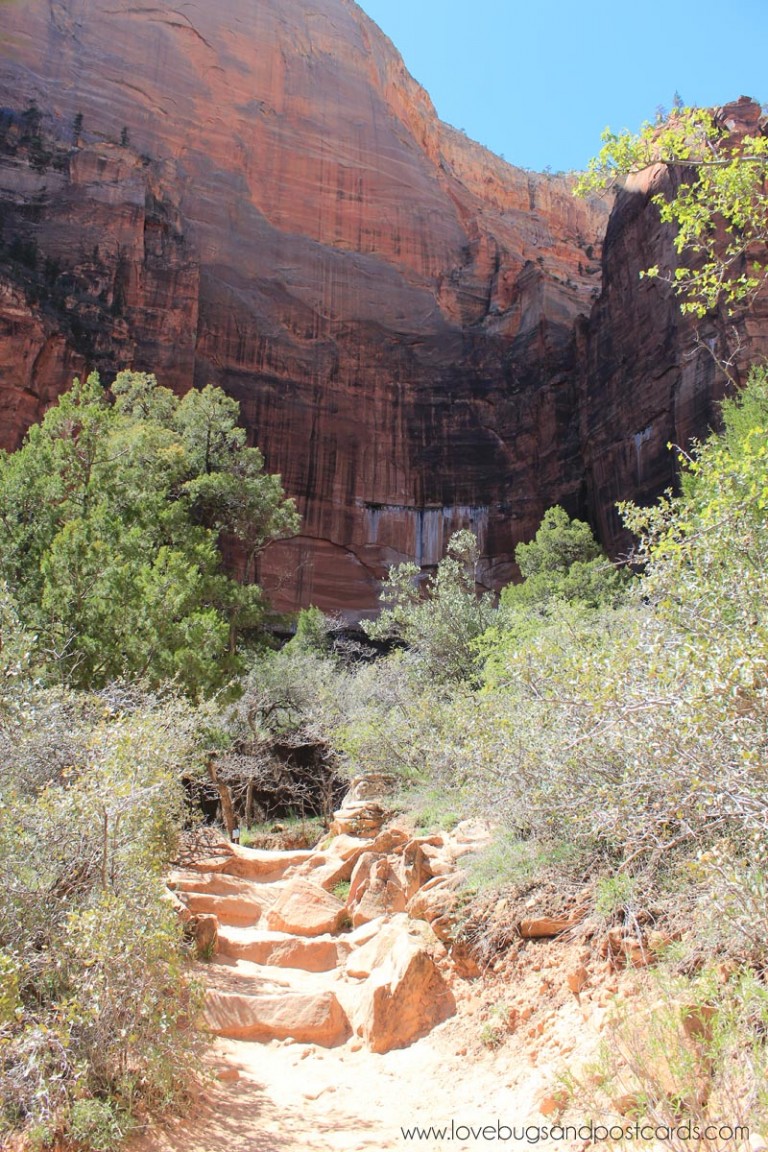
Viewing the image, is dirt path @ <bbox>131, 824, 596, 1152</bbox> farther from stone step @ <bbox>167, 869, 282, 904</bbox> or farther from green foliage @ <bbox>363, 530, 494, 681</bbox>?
green foliage @ <bbox>363, 530, 494, 681</bbox>

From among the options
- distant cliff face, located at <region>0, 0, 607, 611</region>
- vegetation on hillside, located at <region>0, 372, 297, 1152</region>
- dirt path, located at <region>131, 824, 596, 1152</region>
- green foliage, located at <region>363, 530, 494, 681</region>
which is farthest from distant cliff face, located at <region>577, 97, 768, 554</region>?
dirt path, located at <region>131, 824, 596, 1152</region>

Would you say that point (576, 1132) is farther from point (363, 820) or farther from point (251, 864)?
point (251, 864)

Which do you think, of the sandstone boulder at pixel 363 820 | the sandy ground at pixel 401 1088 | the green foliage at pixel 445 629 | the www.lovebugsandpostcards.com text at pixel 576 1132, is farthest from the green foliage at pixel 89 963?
the green foliage at pixel 445 629

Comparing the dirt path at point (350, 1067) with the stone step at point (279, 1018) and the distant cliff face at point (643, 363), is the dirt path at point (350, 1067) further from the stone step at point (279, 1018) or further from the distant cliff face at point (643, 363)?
the distant cliff face at point (643, 363)

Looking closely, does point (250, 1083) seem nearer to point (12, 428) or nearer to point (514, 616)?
point (514, 616)

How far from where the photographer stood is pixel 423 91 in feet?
166

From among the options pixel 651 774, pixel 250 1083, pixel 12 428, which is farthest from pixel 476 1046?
pixel 12 428

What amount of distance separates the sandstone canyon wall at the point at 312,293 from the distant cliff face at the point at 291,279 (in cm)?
10

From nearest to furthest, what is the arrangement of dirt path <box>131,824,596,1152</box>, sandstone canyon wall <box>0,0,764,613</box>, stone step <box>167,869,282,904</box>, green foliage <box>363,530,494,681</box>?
dirt path <box>131,824,596,1152</box> < stone step <box>167,869,282,904</box> < green foliage <box>363,530,494,681</box> < sandstone canyon wall <box>0,0,764,613</box>

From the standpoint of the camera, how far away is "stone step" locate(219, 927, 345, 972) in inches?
323

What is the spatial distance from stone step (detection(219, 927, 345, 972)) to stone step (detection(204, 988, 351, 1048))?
1435 millimetres

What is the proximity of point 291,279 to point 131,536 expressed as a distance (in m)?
26.8

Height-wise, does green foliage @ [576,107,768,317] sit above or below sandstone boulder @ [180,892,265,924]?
above

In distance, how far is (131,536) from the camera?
522 inches
